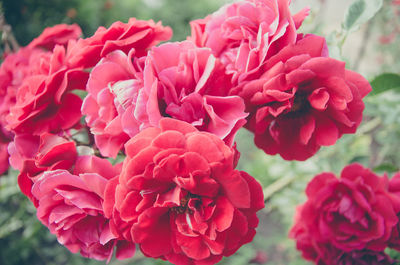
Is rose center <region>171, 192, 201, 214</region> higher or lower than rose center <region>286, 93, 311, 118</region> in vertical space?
lower

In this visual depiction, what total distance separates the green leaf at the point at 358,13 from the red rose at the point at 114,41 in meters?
0.36

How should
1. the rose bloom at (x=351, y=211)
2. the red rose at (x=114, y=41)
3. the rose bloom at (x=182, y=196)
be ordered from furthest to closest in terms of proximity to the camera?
the rose bloom at (x=351, y=211) → the red rose at (x=114, y=41) → the rose bloom at (x=182, y=196)

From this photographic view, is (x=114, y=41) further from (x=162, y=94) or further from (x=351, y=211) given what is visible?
(x=351, y=211)

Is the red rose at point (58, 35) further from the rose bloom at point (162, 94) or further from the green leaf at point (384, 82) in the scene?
the green leaf at point (384, 82)

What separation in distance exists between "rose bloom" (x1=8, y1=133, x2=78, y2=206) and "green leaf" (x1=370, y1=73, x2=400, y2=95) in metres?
0.57

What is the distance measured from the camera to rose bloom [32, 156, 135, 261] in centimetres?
45

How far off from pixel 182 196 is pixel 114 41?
0.85 ft

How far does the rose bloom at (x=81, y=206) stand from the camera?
448 mm

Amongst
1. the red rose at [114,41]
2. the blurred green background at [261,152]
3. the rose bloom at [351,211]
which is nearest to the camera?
the red rose at [114,41]

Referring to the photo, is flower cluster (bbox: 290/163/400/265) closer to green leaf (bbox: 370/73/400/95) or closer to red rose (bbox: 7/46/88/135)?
green leaf (bbox: 370/73/400/95)

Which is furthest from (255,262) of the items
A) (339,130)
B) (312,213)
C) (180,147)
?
(180,147)

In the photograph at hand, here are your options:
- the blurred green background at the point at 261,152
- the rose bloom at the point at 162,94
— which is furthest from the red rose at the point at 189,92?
the blurred green background at the point at 261,152

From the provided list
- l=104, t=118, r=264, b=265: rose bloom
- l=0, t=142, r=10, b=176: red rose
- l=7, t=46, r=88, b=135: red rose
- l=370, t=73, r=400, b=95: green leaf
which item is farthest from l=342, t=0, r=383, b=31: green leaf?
l=0, t=142, r=10, b=176: red rose

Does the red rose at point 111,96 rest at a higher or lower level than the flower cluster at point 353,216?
higher
